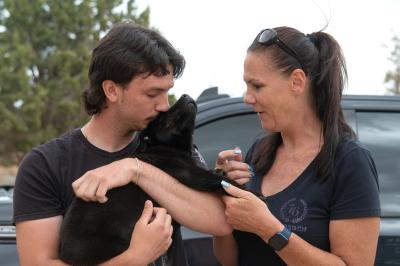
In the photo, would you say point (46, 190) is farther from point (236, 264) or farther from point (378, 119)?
point (378, 119)

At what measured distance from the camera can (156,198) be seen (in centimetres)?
217

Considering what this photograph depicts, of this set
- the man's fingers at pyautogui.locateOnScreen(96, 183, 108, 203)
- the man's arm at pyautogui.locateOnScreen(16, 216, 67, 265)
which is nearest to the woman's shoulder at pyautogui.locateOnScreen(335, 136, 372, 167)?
the man's fingers at pyautogui.locateOnScreen(96, 183, 108, 203)

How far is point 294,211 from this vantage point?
Answer: 2266 mm

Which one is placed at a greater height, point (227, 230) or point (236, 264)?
point (227, 230)

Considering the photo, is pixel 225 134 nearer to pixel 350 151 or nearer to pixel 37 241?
pixel 350 151

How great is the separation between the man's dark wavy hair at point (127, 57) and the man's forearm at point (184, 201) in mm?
357

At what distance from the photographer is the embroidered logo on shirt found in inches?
88.7

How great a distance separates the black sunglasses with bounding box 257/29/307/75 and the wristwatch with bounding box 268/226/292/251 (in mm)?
623

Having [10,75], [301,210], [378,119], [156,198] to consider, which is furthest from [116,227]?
[10,75]

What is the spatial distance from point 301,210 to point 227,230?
0.29 meters

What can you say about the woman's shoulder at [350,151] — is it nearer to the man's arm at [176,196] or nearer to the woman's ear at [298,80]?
the woman's ear at [298,80]

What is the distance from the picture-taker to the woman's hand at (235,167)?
2.36 metres

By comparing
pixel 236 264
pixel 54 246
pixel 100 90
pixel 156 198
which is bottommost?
pixel 236 264

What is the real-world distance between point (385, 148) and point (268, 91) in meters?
1.48
